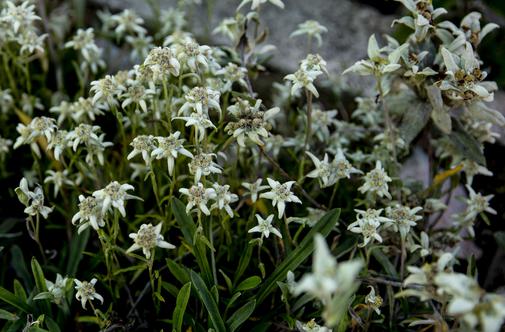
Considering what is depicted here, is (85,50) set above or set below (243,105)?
below

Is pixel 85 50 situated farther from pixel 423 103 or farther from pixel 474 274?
pixel 474 274

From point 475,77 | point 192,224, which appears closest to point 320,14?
point 475,77

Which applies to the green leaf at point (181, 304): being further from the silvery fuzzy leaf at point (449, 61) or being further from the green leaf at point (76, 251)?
the silvery fuzzy leaf at point (449, 61)

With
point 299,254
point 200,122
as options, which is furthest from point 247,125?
→ point 299,254

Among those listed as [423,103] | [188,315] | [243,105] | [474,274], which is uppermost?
[243,105]

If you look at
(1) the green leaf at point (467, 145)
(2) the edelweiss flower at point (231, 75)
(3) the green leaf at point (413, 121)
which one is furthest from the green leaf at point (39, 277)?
(1) the green leaf at point (467, 145)

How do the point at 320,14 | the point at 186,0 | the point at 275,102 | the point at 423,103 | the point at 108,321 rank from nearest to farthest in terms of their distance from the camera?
1. the point at 108,321
2. the point at 423,103
3. the point at 275,102
4. the point at 186,0
5. the point at 320,14

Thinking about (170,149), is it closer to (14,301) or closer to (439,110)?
(14,301)
